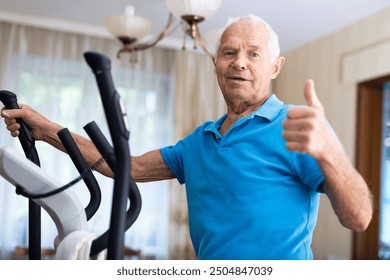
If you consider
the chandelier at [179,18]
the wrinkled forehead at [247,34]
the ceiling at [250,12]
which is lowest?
the wrinkled forehead at [247,34]

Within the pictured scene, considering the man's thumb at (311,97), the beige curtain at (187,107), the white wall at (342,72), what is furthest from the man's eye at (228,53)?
the beige curtain at (187,107)

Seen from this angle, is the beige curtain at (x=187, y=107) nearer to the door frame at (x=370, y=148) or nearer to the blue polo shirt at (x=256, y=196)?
the door frame at (x=370, y=148)

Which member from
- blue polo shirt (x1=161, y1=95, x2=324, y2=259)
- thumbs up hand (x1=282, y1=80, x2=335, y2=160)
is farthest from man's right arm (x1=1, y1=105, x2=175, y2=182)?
thumbs up hand (x1=282, y1=80, x2=335, y2=160)

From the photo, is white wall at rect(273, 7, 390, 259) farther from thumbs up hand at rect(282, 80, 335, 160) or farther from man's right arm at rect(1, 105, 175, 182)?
thumbs up hand at rect(282, 80, 335, 160)

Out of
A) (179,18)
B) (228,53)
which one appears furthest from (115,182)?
(179,18)

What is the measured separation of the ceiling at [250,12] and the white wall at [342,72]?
12 centimetres

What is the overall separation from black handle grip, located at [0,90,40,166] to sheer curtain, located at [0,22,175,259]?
355 cm

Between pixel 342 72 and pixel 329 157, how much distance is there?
396 cm

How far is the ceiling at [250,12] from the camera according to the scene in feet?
13.3

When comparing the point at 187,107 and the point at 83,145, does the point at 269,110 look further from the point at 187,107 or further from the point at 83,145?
the point at 187,107

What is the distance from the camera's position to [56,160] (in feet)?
15.4

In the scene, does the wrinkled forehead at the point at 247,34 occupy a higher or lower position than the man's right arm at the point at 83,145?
higher

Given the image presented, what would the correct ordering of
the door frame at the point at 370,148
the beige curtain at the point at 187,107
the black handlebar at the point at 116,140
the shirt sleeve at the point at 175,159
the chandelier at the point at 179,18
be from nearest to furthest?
the black handlebar at the point at 116,140 → the shirt sleeve at the point at 175,159 → the chandelier at the point at 179,18 → the door frame at the point at 370,148 → the beige curtain at the point at 187,107
